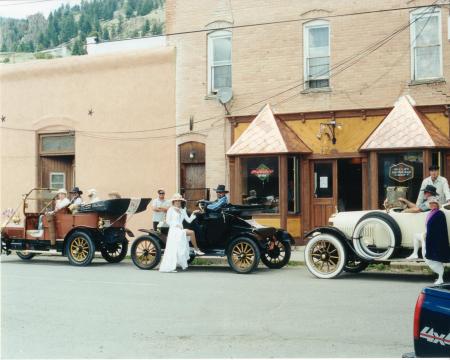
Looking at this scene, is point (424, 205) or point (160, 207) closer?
point (424, 205)

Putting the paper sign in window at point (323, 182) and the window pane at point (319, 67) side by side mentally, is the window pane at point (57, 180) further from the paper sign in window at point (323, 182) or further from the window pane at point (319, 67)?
the window pane at point (319, 67)

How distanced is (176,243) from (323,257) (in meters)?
3.30

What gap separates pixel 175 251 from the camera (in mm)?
15086

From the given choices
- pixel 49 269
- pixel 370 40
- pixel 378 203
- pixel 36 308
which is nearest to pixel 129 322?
pixel 36 308

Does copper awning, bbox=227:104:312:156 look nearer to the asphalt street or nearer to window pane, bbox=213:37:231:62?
window pane, bbox=213:37:231:62

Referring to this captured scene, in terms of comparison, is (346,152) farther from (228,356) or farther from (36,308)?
(228,356)

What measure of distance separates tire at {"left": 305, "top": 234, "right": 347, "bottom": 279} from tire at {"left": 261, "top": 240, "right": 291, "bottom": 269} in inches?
63.5

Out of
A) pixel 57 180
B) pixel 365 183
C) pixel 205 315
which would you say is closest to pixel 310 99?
pixel 365 183

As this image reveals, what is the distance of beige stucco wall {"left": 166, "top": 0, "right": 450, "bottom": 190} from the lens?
Result: 63.7 feet

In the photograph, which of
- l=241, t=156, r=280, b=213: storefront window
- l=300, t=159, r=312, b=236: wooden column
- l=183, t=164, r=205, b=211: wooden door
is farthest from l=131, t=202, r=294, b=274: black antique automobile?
l=183, t=164, r=205, b=211: wooden door

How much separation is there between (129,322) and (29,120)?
1762 cm

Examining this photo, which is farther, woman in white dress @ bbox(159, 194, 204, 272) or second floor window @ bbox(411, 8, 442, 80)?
second floor window @ bbox(411, 8, 442, 80)

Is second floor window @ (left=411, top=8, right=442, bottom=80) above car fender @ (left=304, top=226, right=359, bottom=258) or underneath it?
above

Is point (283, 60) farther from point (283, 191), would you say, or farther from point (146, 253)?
point (146, 253)
